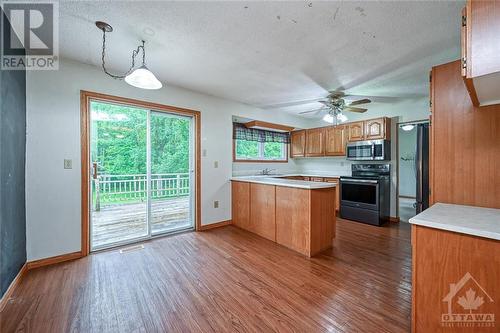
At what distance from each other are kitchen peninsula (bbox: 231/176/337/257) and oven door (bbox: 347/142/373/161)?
1841 mm

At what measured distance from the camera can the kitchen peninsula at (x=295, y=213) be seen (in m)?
2.62

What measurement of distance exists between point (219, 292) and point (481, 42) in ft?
7.94

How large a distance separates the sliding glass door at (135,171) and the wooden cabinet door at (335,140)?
3218 millimetres

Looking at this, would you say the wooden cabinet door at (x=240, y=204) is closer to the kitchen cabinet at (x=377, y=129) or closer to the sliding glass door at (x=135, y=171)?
the sliding glass door at (x=135, y=171)

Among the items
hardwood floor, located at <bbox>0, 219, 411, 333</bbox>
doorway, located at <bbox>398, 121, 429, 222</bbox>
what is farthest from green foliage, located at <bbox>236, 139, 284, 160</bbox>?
doorway, located at <bbox>398, 121, 429, 222</bbox>

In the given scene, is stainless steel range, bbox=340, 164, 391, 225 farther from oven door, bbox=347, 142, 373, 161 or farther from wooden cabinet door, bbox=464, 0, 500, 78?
wooden cabinet door, bbox=464, 0, 500, 78

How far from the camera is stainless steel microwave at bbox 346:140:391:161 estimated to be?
404cm

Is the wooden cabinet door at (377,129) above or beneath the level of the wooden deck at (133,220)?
above

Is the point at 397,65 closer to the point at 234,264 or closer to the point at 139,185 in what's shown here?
the point at 234,264

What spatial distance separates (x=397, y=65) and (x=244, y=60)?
191 cm

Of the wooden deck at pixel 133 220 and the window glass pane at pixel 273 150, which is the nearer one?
the wooden deck at pixel 133 220

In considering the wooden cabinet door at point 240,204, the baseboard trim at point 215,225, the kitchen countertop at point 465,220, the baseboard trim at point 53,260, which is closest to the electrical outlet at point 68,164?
the baseboard trim at point 53,260

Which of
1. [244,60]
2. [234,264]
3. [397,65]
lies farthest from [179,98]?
[397,65]

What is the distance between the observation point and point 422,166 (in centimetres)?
347
